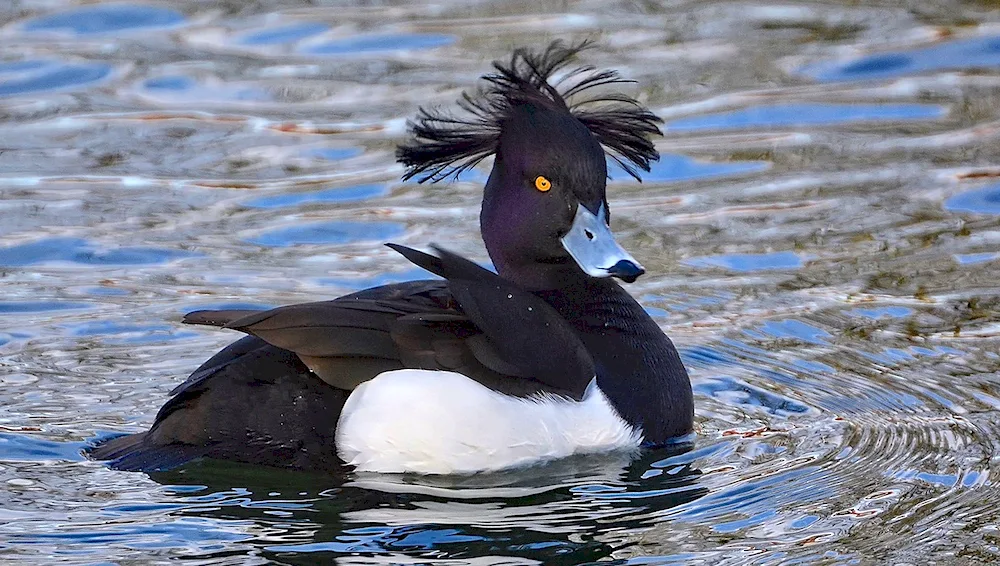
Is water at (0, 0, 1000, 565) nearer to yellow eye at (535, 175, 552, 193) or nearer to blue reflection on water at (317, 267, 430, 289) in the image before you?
blue reflection on water at (317, 267, 430, 289)

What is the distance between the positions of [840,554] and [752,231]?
3.74 m

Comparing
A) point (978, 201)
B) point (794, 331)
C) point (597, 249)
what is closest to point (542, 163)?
point (597, 249)

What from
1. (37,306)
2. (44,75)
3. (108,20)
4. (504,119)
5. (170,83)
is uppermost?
(108,20)

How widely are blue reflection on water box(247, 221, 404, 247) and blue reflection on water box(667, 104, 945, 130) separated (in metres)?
2.30

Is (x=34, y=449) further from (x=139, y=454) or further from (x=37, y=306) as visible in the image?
(x=37, y=306)

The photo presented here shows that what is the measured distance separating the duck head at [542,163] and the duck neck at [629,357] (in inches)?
3.9

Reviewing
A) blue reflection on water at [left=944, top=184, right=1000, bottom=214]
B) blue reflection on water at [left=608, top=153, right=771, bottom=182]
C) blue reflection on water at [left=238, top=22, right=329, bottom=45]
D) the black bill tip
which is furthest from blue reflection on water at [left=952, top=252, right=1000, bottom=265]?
blue reflection on water at [left=238, top=22, right=329, bottom=45]

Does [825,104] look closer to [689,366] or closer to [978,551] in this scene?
[689,366]

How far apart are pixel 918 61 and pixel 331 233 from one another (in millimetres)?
4502

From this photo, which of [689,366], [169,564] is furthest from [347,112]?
[169,564]

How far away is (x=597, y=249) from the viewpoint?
222 inches

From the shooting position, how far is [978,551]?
4.79 m

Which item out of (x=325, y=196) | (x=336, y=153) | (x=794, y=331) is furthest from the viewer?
(x=336, y=153)

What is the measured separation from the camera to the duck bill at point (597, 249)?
5527 mm
